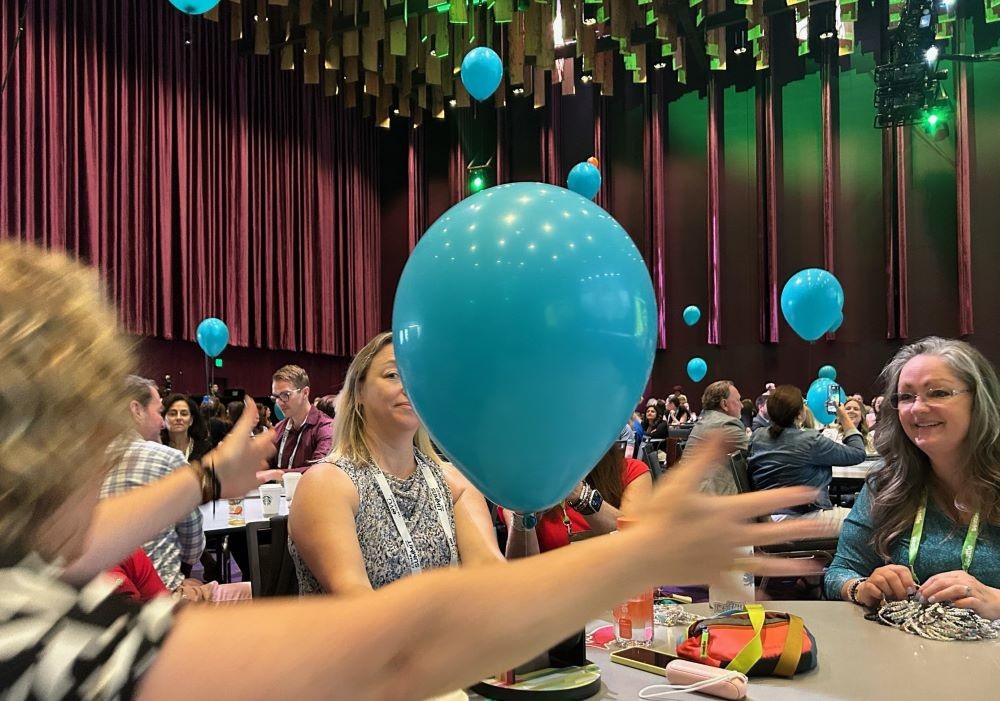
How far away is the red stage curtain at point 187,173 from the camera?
8.81m

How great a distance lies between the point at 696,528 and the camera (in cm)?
72

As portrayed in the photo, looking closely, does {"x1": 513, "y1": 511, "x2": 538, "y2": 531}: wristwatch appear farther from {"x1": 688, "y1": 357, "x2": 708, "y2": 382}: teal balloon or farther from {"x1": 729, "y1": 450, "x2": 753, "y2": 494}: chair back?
{"x1": 688, "y1": 357, "x2": 708, "y2": 382}: teal balloon

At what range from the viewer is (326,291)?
520 inches

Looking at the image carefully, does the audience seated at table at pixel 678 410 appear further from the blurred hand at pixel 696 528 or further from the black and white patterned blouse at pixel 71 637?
the black and white patterned blouse at pixel 71 637

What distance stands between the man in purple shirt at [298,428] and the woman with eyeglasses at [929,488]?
3765 mm

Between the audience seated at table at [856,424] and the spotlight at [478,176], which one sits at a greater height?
the spotlight at [478,176]

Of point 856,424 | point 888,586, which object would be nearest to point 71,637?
point 888,586

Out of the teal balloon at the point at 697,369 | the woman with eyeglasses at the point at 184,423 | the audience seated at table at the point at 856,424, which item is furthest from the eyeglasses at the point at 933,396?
the teal balloon at the point at 697,369

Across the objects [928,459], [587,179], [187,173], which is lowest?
[928,459]

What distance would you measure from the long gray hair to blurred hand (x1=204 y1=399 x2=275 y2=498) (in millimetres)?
1618

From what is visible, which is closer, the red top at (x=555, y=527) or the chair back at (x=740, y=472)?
the red top at (x=555, y=527)

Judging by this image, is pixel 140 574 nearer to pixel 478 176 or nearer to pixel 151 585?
pixel 151 585

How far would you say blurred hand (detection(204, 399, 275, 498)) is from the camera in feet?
4.46

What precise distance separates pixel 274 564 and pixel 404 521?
42 centimetres
